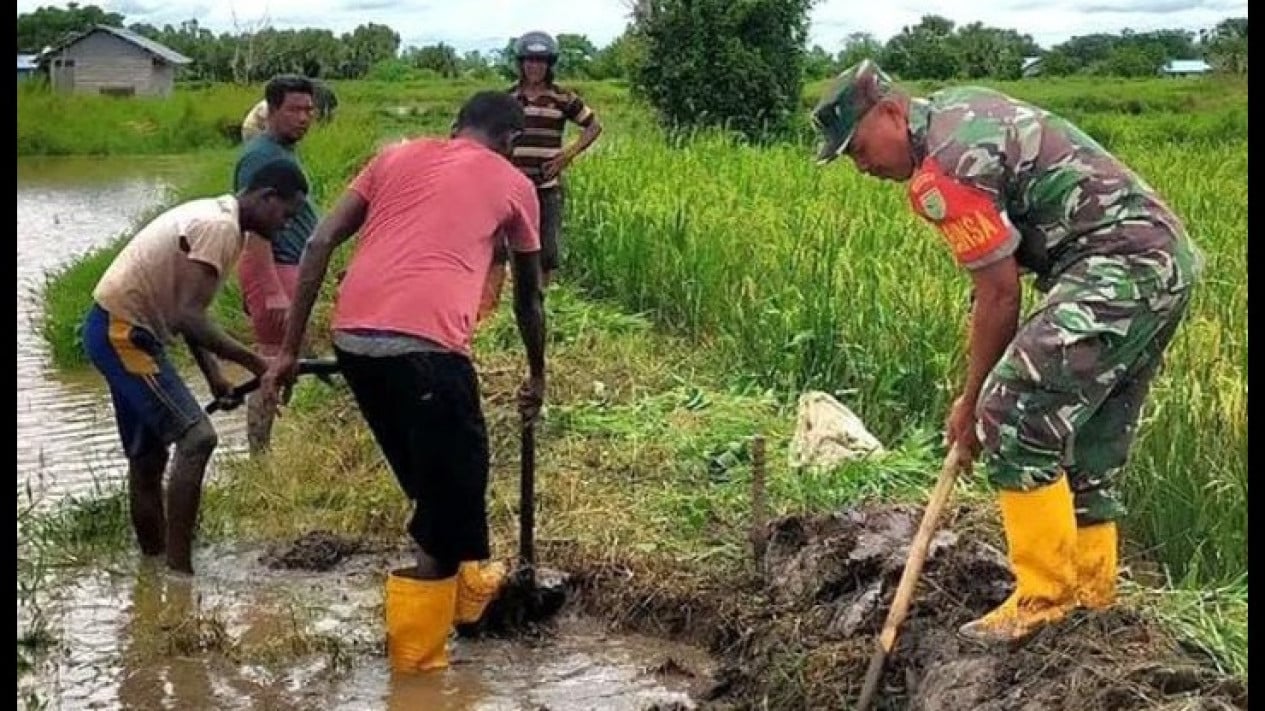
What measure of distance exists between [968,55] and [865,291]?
22.5ft

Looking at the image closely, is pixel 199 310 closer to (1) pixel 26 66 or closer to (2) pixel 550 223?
(1) pixel 26 66

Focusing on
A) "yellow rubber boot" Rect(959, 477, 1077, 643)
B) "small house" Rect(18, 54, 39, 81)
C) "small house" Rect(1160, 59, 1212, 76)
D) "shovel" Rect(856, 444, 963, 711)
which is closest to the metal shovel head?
"shovel" Rect(856, 444, 963, 711)

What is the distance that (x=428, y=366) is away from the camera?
160 inches

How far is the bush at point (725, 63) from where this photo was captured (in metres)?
18.8

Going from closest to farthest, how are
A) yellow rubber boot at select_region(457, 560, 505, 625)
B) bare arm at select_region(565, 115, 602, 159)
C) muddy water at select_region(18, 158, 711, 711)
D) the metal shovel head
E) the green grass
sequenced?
the green grass < muddy water at select_region(18, 158, 711, 711) < yellow rubber boot at select_region(457, 560, 505, 625) < the metal shovel head < bare arm at select_region(565, 115, 602, 159)

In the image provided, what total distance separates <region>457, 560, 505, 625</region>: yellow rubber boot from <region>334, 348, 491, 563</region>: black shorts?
0.26m

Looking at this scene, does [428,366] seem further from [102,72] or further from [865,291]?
[865,291]

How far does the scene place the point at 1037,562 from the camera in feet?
11.6

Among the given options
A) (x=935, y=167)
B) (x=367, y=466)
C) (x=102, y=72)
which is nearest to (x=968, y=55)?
(x=367, y=466)

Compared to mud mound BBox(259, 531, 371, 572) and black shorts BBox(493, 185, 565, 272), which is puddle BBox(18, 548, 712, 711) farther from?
black shorts BBox(493, 185, 565, 272)

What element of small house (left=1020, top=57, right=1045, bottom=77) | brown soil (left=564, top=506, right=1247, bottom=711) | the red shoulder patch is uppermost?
small house (left=1020, top=57, right=1045, bottom=77)

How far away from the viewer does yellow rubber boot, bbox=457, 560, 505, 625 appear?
4.55 metres

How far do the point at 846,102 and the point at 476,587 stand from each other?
6.05 feet

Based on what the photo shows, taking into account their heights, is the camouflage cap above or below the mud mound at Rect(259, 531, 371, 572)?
above
